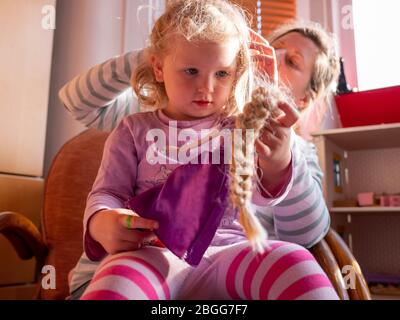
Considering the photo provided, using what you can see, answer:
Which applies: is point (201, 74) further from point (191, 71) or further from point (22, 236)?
point (22, 236)

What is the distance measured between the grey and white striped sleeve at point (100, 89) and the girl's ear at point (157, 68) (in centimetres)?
8

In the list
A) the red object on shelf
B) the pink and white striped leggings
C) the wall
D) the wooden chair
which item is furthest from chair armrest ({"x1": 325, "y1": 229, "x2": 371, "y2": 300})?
the red object on shelf

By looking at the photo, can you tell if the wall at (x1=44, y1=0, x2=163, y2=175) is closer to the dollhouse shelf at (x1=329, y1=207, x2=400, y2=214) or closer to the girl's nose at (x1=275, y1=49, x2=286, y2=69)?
the girl's nose at (x1=275, y1=49, x2=286, y2=69)

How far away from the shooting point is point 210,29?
1.22 ft

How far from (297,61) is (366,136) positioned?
0.43 m

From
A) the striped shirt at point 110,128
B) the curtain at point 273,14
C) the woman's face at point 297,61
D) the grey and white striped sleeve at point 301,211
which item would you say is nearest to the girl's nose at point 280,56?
the woman's face at point 297,61

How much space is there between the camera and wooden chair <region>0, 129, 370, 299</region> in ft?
1.87

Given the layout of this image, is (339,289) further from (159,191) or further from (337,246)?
(159,191)

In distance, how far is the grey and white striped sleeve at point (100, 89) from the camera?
53 centimetres

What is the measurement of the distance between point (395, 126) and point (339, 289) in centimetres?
55

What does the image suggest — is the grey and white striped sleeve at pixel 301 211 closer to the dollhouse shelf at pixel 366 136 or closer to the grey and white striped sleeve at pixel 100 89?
the grey and white striped sleeve at pixel 100 89

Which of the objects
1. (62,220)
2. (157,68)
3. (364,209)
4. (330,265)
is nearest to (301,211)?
(330,265)

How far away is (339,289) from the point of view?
42cm

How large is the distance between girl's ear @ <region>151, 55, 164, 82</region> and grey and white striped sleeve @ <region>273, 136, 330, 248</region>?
0.16 metres
